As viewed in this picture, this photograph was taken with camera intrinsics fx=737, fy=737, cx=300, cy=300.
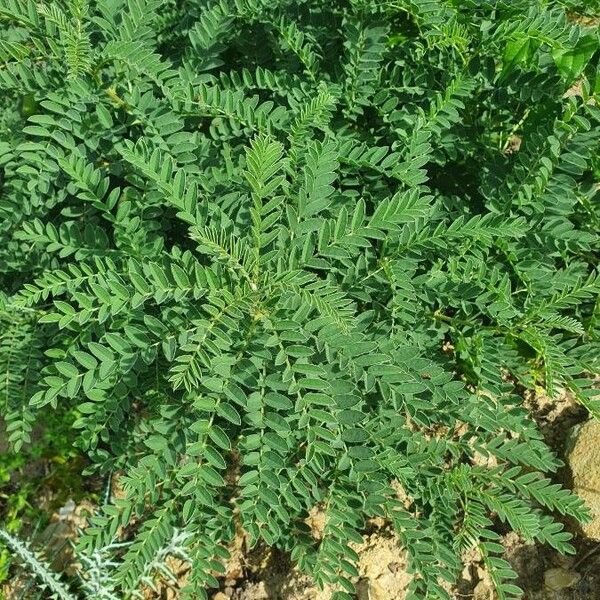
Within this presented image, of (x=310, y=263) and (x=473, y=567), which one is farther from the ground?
(x=310, y=263)

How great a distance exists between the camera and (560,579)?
2889 millimetres

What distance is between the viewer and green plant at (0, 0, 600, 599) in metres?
2.26

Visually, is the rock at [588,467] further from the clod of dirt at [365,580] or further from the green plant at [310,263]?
the clod of dirt at [365,580]

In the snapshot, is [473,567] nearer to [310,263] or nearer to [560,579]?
[560,579]

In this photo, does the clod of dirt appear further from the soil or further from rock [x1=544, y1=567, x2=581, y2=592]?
rock [x1=544, y1=567, x2=581, y2=592]

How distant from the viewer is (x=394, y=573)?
2.95 m

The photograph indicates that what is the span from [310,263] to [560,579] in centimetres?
168

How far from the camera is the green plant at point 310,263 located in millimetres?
2262

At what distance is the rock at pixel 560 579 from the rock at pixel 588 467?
22cm

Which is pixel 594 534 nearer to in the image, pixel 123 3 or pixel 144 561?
pixel 144 561

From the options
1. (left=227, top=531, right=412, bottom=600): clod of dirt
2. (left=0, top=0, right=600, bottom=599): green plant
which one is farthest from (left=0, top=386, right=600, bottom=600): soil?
(left=0, top=0, right=600, bottom=599): green plant

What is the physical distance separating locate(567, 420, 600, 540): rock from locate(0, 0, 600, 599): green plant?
22 centimetres

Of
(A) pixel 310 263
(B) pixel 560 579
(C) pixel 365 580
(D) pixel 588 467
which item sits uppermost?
(A) pixel 310 263

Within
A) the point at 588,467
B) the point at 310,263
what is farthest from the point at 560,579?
the point at 310,263
